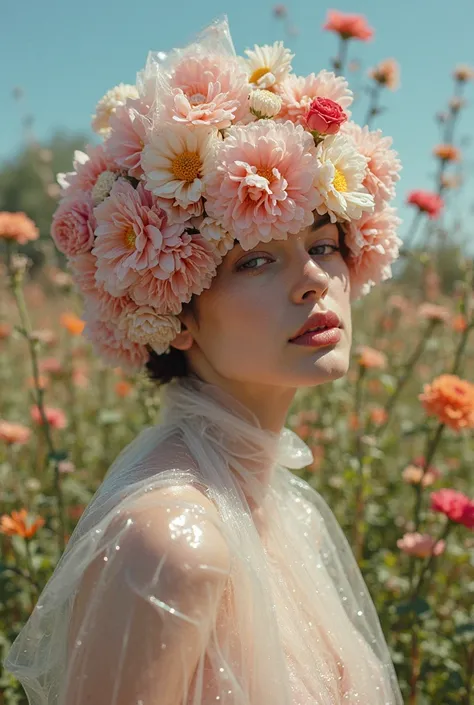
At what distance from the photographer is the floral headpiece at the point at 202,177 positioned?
139 cm

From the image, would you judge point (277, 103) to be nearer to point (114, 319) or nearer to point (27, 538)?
point (114, 319)

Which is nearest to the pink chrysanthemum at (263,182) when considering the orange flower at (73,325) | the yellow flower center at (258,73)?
the yellow flower center at (258,73)

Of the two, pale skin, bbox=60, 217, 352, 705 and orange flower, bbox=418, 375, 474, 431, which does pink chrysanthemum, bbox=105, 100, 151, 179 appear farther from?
orange flower, bbox=418, 375, 474, 431

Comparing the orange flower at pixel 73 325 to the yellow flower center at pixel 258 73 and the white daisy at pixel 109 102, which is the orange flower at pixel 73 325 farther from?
the yellow flower center at pixel 258 73

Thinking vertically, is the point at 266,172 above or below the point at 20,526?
above

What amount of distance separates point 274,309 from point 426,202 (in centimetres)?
165

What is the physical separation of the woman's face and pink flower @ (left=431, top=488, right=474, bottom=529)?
82cm

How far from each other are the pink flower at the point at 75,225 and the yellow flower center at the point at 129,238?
0.14m

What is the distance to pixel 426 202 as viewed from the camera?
9.43ft

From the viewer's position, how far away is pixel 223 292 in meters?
1.50

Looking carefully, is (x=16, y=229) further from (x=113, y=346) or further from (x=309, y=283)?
(x=309, y=283)

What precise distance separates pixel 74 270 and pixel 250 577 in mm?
801

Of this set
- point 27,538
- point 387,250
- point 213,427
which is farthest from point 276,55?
point 27,538

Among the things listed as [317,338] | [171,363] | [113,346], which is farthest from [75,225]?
[317,338]
